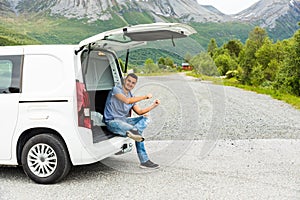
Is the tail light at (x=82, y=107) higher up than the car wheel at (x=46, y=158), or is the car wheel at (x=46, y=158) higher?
the tail light at (x=82, y=107)

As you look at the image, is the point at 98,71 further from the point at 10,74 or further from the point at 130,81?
the point at 10,74

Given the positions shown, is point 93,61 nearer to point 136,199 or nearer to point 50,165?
point 50,165

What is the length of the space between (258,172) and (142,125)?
1822 mm

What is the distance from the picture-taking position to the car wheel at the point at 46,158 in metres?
5.52

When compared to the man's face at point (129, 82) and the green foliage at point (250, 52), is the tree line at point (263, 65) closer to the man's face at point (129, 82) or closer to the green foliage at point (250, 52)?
the green foliage at point (250, 52)

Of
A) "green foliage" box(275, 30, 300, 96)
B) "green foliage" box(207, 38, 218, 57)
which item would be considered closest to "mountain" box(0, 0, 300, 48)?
"green foliage" box(207, 38, 218, 57)

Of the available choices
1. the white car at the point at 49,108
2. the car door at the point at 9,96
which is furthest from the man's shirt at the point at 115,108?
the car door at the point at 9,96

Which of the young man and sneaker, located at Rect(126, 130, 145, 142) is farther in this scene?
the young man

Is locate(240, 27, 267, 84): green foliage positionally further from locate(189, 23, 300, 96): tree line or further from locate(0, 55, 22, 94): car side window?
locate(0, 55, 22, 94): car side window

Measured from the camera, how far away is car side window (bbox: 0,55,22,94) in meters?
5.70

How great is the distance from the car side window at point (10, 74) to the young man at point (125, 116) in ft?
4.60

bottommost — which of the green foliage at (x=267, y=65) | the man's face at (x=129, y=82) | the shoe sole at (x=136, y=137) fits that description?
the green foliage at (x=267, y=65)

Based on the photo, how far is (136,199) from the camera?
5.00 metres

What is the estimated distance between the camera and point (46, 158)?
5.59m
